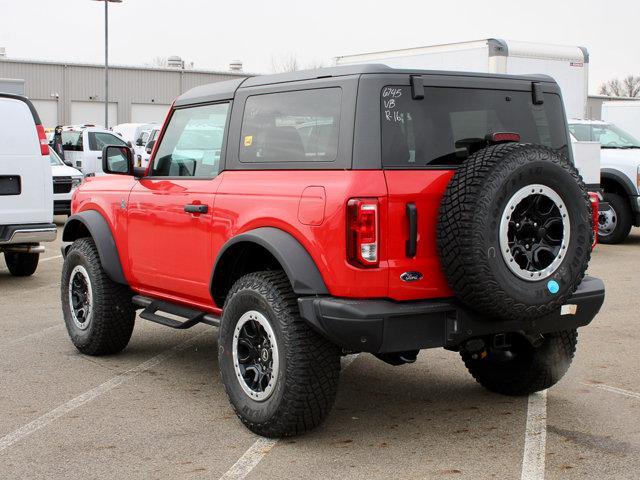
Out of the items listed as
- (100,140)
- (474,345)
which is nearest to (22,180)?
(474,345)

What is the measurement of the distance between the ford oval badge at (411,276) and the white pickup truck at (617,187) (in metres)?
10.3

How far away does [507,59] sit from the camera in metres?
15.0

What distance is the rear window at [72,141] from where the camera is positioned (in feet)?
87.4

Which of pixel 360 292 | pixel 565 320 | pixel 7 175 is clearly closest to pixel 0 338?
pixel 7 175

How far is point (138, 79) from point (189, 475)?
50.7 meters

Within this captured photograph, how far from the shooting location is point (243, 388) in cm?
517

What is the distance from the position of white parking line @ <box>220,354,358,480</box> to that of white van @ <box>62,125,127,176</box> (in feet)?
69.6

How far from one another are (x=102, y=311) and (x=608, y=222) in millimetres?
10191

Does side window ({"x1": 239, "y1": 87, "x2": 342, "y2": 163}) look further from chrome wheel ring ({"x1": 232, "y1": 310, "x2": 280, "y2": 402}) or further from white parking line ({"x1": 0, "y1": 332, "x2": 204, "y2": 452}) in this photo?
white parking line ({"x1": 0, "y1": 332, "x2": 204, "y2": 452})

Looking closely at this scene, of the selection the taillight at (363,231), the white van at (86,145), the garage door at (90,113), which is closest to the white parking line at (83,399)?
the taillight at (363,231)

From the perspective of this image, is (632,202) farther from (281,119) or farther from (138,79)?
(138,79)

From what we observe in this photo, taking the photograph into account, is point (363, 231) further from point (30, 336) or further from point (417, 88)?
point (30, 336)

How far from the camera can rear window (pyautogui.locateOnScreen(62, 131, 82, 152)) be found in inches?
1049

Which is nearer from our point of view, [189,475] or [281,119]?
[189,475]
